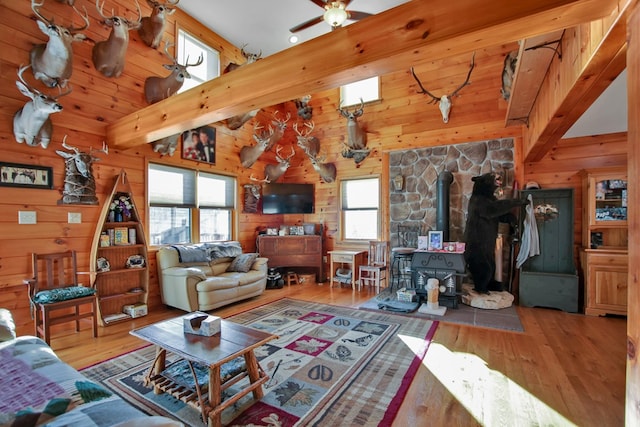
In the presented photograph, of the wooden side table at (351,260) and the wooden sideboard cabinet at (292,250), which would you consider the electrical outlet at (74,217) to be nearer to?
the wooden sideboard cabinet at (292,250)

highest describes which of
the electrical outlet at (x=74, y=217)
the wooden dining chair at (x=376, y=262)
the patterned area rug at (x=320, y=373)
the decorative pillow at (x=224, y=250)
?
the electrical outlet at (x=74, y=217)

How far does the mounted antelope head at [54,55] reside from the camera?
10.0 feet

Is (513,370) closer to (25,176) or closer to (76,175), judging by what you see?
(76,175)

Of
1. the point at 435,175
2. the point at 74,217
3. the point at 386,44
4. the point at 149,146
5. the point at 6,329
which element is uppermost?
the point at 386,44

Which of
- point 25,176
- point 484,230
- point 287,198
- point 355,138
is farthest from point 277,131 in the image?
point 484,230

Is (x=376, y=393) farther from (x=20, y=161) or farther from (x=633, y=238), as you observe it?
(x=20, y=161)

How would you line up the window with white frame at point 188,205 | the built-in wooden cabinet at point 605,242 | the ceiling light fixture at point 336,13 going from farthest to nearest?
1. the window with white frame at point 188,205
2. the built-in wooden cabinet at point 605,242
3. the ceiling light fixture at point 336,13

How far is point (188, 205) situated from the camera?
190 inches

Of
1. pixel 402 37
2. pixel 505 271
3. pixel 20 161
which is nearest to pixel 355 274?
pixel 505 271

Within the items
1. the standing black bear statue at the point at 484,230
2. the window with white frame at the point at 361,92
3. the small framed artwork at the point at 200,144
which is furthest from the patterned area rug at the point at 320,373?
the window with white frame at the point at 361,92

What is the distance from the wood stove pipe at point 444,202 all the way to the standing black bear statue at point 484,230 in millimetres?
391

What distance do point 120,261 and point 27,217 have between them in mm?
1082

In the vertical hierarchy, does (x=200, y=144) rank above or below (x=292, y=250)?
above

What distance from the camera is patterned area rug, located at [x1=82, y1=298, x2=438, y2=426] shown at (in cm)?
196
